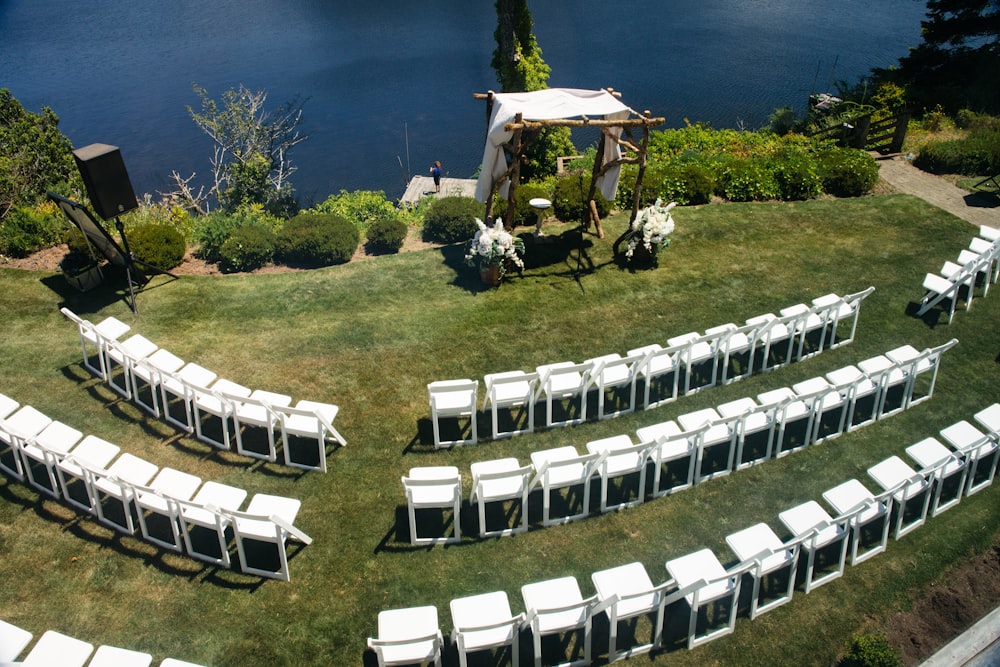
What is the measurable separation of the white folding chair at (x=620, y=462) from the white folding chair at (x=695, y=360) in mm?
1761

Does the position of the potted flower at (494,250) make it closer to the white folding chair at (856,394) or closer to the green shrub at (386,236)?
the green shrub at (386,236)

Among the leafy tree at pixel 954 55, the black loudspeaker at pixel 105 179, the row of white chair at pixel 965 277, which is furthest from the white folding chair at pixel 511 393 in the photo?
the leafy tree at pixel 954 55

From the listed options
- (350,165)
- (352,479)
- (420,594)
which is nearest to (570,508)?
(420,594)

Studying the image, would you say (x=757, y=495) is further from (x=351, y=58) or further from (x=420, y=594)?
(x=351, y=58)

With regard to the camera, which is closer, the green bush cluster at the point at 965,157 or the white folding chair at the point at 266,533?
the white folding chair at the point at 266,533

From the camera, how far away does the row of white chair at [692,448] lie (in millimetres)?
7602

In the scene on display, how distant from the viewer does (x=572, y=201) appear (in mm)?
14578

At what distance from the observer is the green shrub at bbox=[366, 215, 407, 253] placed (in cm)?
1373

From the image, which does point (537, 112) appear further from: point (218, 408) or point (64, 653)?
point (64, 653)

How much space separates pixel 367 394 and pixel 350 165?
20.7m

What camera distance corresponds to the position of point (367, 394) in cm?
988

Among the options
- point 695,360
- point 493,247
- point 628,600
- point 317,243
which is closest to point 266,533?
point 628,600

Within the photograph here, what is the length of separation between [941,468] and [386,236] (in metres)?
9.42

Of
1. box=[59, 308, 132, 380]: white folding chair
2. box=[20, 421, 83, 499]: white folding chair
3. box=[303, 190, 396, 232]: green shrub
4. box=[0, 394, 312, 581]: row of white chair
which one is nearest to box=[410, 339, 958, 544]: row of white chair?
box=[0, 394, 312, 581]: row of white chair
